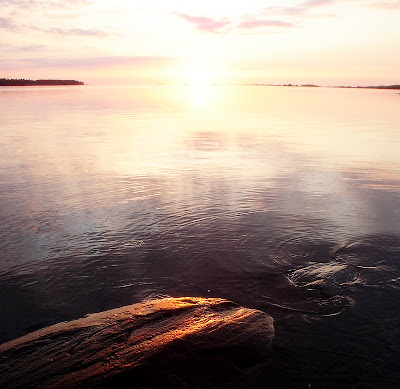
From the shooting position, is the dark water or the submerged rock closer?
the submerged rock

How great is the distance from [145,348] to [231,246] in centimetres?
464

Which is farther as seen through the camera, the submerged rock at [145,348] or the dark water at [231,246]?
the dark water at [231,246]

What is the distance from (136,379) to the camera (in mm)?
4836

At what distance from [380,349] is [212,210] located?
680 cm

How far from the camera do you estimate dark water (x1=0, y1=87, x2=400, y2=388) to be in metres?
6.38

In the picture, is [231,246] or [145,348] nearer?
[145,348]

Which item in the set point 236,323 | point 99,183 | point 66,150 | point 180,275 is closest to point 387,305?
point 236,323

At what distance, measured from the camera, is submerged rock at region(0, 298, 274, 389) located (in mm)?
4879

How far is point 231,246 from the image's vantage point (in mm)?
9688

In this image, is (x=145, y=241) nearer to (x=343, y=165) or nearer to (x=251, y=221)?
(x=251, y=221)

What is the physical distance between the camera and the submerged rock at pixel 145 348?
192 inches

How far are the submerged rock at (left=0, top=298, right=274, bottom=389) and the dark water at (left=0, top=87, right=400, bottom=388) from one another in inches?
20.0

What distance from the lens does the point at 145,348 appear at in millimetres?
5355

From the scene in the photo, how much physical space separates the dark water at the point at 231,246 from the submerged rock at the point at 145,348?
0.51 metres
